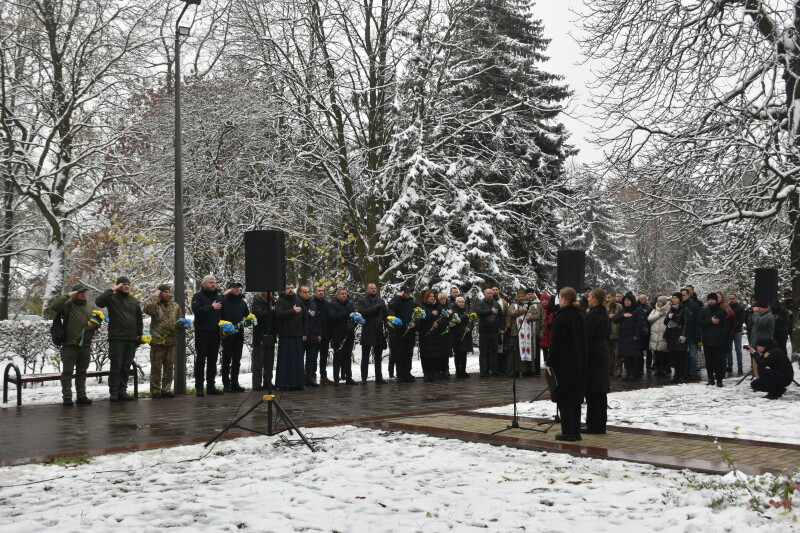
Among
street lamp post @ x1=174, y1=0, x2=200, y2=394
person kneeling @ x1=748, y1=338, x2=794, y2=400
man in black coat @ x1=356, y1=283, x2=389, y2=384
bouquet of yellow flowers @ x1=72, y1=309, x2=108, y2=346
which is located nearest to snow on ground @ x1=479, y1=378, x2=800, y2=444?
person kneeling @ x1=748, y1=338, x2=794, y2=400

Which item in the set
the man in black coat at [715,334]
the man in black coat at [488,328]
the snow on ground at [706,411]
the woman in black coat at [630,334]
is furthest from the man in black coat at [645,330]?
the man in black coat at [488,328]

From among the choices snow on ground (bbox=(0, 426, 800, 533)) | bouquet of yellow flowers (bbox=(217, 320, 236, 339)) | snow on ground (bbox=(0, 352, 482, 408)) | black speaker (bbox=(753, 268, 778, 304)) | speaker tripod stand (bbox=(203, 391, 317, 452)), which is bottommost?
snow on ground (bbox=(0, 426, 800, 533))

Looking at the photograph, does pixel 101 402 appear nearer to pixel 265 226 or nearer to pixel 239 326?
pixel 239 326

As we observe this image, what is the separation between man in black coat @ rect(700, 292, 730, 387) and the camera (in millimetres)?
15773

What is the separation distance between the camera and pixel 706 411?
1205 centimetres

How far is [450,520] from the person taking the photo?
582cm

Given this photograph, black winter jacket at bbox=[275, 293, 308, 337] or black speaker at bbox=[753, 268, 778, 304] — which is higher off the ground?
black speaker at bbox=[753, 268, 778, 304]

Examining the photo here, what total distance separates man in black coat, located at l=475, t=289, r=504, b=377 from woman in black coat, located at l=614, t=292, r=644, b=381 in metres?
3.03

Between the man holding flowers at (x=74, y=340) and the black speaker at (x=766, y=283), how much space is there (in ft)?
44.9

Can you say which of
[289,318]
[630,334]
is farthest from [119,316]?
[630,334]

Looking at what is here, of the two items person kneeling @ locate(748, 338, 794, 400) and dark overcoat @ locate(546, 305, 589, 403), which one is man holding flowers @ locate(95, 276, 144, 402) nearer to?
dark overcoat @ locate(546, 305, 589, 403)

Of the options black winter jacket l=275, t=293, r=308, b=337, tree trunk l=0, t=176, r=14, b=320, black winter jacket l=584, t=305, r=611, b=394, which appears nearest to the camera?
black winter jacket l=584, t=305, r=611, b=394

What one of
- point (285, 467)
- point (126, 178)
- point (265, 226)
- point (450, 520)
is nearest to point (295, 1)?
point (265, 226)

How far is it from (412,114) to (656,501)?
19.5 m
